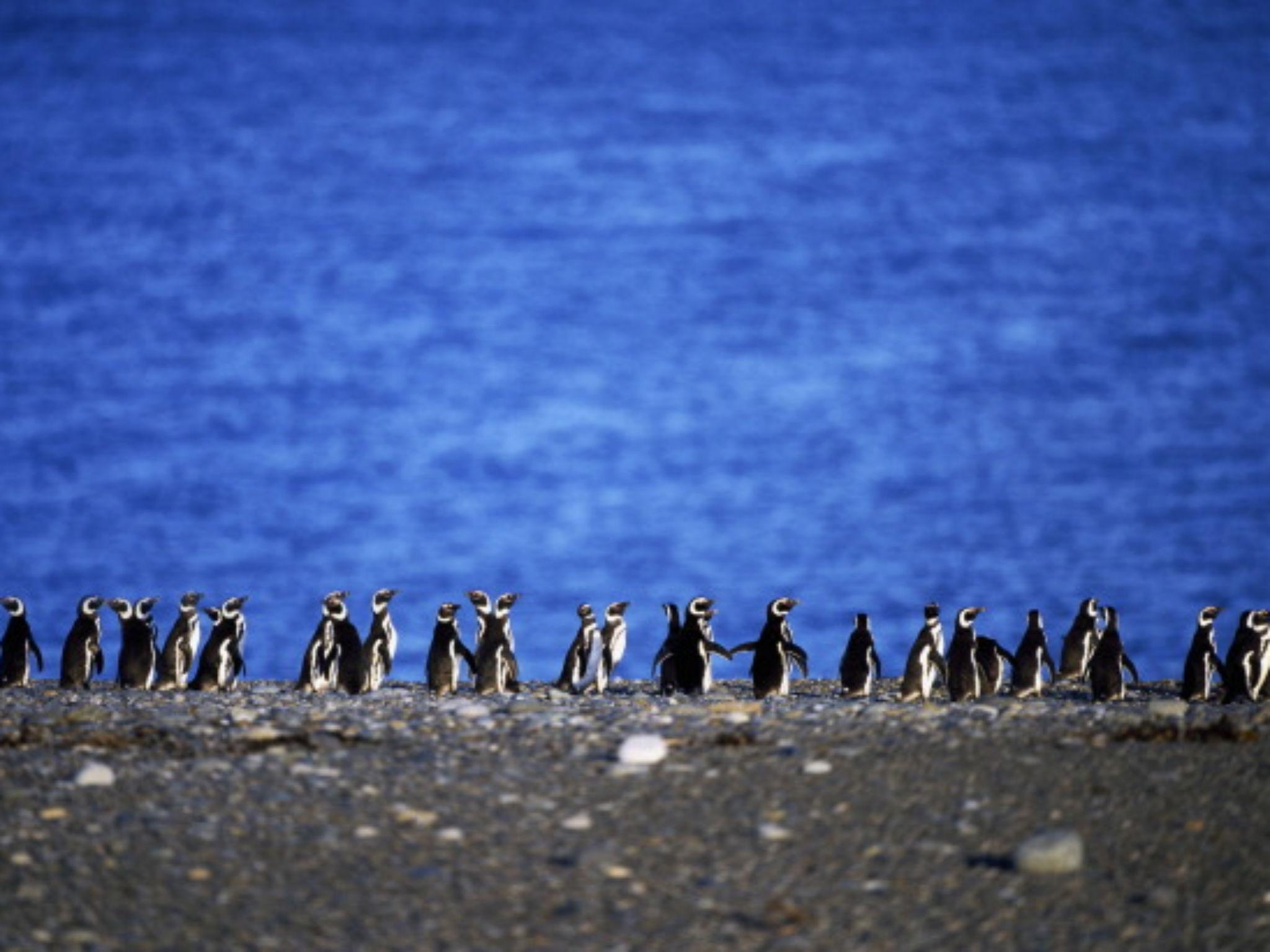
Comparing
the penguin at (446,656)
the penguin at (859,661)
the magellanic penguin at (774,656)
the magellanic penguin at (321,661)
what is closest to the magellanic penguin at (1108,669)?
the penguin at (859,661)

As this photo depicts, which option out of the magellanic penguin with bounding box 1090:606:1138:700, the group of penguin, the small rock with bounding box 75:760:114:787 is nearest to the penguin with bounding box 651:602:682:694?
the group of penguin

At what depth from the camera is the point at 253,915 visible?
735cm

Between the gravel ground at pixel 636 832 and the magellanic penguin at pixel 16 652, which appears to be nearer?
the gravel ground at pixel 636 832

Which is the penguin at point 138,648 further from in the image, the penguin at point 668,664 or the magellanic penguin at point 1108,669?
the magellanic penguin at point 1108,669

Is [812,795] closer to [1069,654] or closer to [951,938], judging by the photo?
[951,938]

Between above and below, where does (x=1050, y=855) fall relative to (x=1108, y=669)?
below

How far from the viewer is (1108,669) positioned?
15.8 metres

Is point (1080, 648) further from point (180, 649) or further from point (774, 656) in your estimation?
point (180, 649)

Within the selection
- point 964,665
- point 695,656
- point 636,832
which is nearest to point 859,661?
point 964,665

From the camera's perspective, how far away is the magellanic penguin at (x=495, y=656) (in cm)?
1570

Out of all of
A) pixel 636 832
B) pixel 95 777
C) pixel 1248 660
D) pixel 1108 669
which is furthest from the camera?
pixel 1108 669

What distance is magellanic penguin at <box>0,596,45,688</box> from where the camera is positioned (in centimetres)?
1686

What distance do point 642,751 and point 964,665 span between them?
6.95 m

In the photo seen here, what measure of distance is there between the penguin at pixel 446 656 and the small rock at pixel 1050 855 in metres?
8.37
